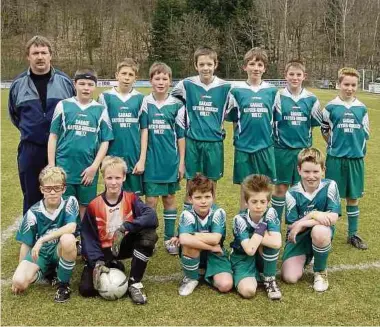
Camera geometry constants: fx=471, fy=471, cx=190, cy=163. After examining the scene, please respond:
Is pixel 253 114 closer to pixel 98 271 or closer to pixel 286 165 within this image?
pixel 286 165

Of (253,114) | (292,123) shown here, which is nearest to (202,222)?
(253,114)

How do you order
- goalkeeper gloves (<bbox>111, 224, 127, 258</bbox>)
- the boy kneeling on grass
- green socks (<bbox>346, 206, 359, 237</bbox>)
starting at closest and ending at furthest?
goalkeeper gloves (<bbox>111, 224, 127, 258</bbox>), the boy kneeling on grass, green socks (<bbox>346, 206, 359, 237</bbox>)

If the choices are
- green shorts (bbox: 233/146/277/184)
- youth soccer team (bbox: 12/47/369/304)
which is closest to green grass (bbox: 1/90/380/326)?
youth soccer team (bbox: 12/47/369/304)

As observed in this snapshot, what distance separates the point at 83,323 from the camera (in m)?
3.24

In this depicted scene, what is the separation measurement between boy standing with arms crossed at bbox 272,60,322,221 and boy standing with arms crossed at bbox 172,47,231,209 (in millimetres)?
647

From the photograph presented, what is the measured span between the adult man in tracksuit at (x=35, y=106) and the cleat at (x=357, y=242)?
3.18 metres

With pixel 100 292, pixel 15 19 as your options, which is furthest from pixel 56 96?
pixel 15 19

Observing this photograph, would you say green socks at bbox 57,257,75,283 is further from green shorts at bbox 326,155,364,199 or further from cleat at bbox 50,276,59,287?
green shorts at bbox 326,155,364,199

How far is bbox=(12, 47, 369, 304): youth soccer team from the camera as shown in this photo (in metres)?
3.76

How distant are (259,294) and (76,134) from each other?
6.91 ft

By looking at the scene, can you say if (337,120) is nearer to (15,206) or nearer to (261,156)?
(261,156)

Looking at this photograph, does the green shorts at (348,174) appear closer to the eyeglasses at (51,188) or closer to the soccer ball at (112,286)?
the soccer ball at (112,286)

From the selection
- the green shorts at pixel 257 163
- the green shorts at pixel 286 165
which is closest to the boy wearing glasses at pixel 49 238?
the green shorts at pixel 257 163

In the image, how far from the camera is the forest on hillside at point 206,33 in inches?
1994
